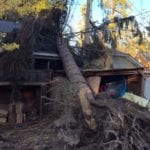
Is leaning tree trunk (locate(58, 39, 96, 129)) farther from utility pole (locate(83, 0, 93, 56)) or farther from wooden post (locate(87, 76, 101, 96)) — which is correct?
utility pole (locate(83, 0, 93, 56))

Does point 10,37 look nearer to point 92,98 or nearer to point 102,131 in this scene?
point 92,98

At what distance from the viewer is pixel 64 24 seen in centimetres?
1619

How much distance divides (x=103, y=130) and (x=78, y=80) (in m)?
3.83

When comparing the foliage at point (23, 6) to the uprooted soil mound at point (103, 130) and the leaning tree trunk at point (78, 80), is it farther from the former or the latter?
the uprooted soil mound at point (103, 130)

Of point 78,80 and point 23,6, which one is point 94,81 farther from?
point 23,6

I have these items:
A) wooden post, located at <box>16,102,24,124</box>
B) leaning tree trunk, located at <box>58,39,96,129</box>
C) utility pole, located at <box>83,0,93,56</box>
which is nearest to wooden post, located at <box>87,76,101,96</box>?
leaning tree trunk, located at <box>58,39,96,129</box>

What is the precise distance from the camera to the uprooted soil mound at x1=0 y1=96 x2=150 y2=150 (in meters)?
8.76

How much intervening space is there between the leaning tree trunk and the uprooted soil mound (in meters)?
0.15

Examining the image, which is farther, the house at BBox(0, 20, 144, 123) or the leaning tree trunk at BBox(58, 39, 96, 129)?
the house at BBox(0, 20, 144, 123)

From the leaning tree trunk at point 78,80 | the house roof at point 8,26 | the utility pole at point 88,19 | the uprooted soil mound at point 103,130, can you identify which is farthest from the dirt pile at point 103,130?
the utility pole at point 88,19

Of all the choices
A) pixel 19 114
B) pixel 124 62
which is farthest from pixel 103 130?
pixel 124 62

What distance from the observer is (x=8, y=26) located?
1466cm

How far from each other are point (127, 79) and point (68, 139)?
280 inches

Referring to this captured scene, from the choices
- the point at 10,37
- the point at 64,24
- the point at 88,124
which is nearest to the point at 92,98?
the point at 88,124
